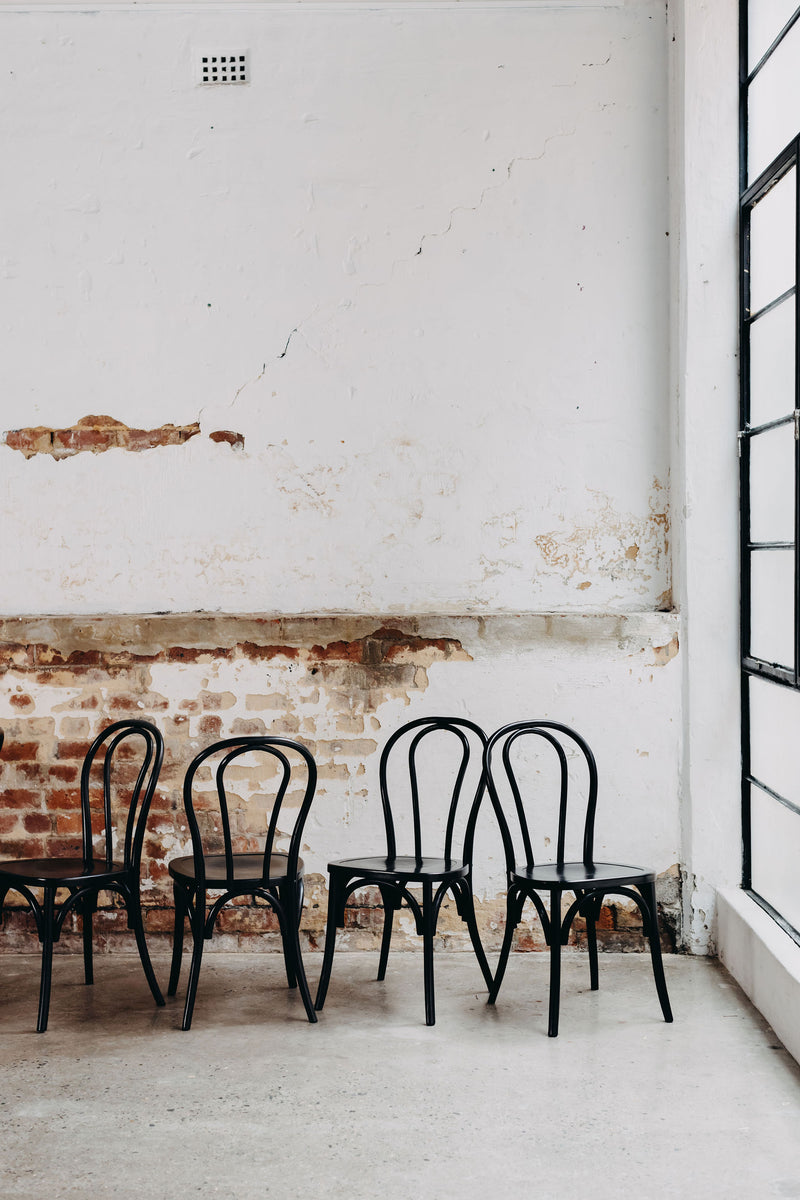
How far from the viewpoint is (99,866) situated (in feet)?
11.2

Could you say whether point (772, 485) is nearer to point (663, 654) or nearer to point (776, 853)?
point (663, 654)

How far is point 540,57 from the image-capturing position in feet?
13.0

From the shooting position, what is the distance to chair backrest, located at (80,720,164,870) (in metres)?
3.46

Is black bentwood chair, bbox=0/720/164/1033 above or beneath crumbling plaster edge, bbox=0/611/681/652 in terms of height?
beneath

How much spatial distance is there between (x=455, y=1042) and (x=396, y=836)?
1.05 m

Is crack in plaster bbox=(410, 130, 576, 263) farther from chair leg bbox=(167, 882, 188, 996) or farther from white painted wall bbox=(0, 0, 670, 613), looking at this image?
chair leg bbox=(167, 882, 188, 996)

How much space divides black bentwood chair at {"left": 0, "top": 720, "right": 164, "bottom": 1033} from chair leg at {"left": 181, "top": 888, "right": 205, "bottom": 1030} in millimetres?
252

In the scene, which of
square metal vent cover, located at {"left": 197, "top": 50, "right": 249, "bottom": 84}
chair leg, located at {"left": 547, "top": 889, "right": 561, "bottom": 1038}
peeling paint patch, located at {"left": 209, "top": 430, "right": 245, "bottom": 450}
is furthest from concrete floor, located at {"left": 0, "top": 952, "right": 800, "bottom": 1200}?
square metal vent cover, located at {"left": 197, "top": 50, "right": 249, "bottom": 84}

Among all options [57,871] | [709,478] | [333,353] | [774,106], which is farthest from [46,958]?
[774,106]

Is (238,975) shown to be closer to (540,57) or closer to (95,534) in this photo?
(95,534)

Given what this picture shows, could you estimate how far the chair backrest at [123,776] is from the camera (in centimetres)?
346

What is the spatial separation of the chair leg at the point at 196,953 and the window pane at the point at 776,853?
1.80 m

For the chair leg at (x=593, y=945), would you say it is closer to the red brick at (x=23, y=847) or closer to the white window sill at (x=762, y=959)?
the white window sill at (x=762, y=959)

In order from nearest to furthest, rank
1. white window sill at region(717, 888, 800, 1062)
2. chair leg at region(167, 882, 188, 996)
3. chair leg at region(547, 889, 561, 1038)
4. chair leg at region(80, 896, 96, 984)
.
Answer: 1. white window sill at region(717, 888, 800, 1062)
2. chair leg at region(547, 889, 561, 1038)
3. chair leg at region(167, 882, 188, 996)
4. chair leg at region(80, 896, 96, 984)
